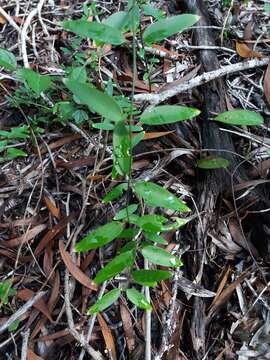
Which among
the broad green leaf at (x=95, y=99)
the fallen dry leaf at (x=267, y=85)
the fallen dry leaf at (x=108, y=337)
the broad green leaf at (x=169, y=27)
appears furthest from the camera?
the fallen dry leaf at (x=267, y=85)

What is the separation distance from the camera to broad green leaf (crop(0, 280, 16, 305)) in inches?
53.9

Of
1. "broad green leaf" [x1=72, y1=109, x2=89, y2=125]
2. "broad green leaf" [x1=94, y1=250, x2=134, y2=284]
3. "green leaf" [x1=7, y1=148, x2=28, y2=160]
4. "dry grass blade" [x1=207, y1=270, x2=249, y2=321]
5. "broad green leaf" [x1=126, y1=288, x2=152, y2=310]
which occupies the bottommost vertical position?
"dry grass blade" [x1=207, y1=270, x2=249, y2=321]

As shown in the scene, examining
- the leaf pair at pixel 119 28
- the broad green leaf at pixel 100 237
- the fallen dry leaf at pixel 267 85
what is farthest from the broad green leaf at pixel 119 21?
the fallen dry leaf at pixel 267 85

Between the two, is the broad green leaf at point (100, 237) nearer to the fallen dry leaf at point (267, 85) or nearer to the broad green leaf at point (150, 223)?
the broad green leaf at point (150, 223)

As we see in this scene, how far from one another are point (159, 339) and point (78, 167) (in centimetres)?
59

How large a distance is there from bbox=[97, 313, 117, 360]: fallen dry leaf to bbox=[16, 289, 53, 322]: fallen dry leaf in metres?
0.14

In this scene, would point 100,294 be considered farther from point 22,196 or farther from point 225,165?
point 225,165

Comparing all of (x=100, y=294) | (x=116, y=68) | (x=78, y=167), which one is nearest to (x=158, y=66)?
(x=116, y=68)

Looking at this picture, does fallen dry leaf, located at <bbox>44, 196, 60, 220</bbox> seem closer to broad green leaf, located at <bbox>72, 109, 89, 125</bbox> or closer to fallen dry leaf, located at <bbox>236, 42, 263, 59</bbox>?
broad green leaf, located at <bbox>72, 109, 89, 125</bbox>

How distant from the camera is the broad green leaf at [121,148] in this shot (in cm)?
107

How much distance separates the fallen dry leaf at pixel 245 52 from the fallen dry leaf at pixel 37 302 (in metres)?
1.13

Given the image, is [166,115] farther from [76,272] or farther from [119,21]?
[76,272]

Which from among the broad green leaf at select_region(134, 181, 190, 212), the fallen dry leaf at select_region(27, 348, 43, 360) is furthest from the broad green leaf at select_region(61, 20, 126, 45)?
the fallen dry leaf at select_region(27, 348, 43, 360)

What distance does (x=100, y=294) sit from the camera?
138cm
